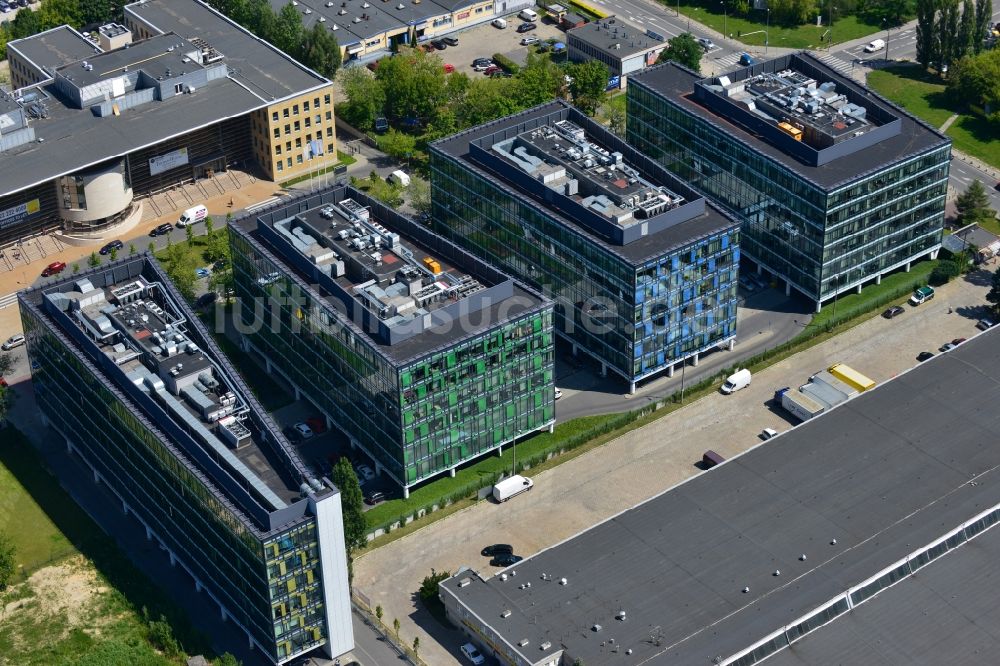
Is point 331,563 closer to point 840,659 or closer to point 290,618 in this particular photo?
point 290,618

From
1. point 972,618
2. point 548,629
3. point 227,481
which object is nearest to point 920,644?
point 972,618

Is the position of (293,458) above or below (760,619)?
above

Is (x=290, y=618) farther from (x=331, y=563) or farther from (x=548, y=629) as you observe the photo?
(x=548, y=629)

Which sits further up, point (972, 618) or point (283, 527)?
point (283, 527)

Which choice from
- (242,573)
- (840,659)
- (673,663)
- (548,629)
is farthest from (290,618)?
(840,659)

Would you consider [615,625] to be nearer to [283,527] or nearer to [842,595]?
[842,595]

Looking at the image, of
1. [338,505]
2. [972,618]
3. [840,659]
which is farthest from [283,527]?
[972,618]

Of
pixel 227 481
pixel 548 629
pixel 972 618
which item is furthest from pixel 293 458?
pixel 972 618
